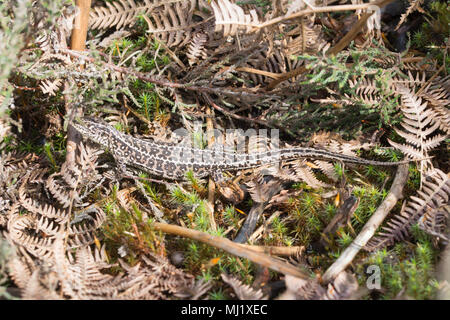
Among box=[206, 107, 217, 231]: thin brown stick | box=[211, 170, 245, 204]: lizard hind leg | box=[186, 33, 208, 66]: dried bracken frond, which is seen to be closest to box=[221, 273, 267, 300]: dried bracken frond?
box=[206, 107, 217, 231]: thin brown stick

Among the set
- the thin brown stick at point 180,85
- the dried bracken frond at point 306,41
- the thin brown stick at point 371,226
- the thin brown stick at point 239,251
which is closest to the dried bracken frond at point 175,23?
the thin brown stick at point 180,85

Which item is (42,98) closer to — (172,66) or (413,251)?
(172,66)

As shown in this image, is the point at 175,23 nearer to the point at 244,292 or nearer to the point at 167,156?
the point at 167,156

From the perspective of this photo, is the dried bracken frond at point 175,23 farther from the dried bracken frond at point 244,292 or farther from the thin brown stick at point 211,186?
the dried bracken frond at point 244,292

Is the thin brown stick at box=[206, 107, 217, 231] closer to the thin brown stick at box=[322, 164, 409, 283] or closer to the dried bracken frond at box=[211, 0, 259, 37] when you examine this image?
the thin brown stick at box=[322, 164, 409, 283]

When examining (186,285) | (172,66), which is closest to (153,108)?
(172,66)
